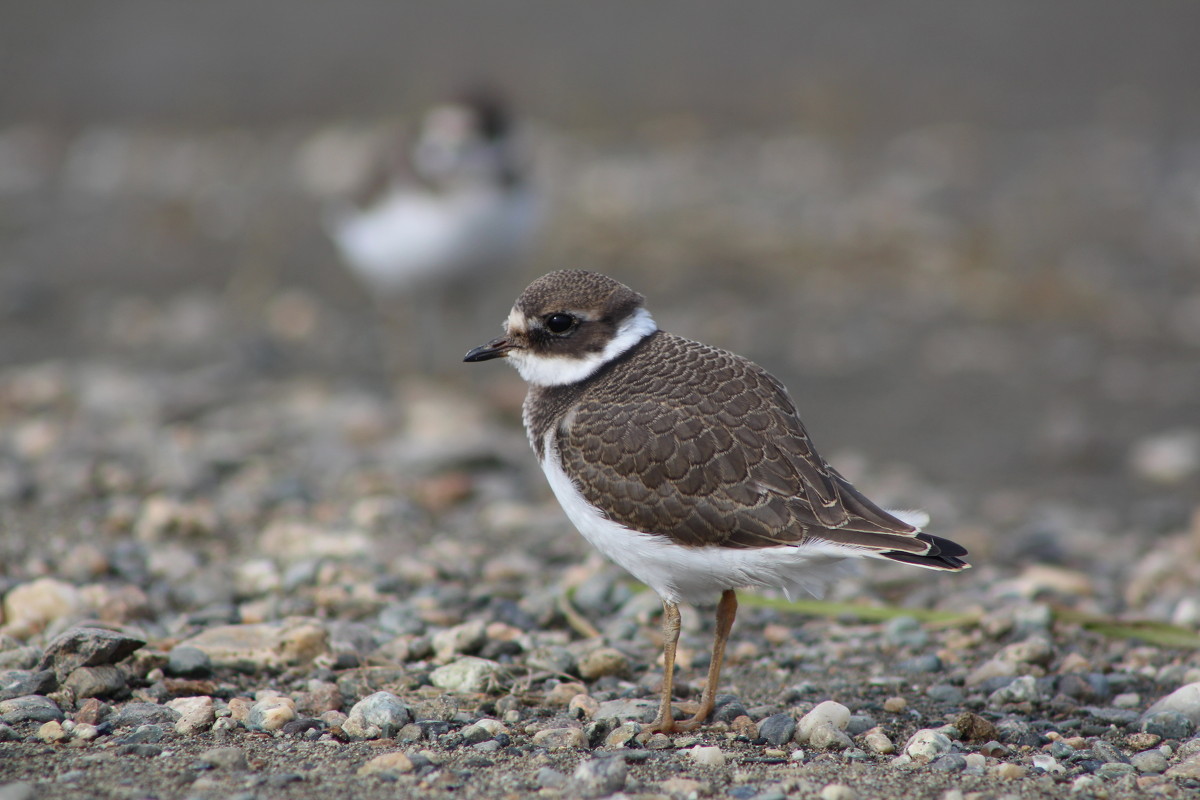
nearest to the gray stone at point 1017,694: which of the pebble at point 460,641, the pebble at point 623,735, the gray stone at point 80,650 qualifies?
the pebble at point 623,735

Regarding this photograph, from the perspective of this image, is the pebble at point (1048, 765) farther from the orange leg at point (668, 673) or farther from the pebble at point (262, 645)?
the pebble at point (262, 645)

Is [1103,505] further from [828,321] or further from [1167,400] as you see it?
[828,321]

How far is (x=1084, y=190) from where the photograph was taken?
14438 millimetres

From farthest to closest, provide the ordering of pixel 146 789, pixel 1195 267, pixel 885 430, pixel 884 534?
pixel 1195 267
pixel 885 430
pixel 884 534
pixel 146 789

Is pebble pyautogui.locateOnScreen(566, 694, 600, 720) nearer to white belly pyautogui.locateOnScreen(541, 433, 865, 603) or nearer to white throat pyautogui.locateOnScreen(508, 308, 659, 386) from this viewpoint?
white belly pyautogui.locateOnScreen(541, 433, 865, 603)

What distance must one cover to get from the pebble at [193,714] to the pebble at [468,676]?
0.81 m

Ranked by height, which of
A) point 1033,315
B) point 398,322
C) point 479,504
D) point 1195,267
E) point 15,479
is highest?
point 1195,267

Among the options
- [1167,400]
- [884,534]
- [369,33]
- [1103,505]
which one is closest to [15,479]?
[884,534]

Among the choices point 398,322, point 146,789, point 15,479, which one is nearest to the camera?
point 146,789

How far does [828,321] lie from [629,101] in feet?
28.6

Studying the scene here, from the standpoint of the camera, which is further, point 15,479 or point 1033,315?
point 1033,315

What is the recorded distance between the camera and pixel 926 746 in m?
3.82

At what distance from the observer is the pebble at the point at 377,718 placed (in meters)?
3.89

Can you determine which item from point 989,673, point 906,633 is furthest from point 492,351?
point 989,673
